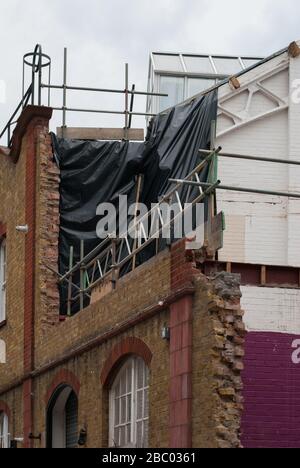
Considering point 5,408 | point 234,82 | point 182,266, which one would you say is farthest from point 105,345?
point 234,82

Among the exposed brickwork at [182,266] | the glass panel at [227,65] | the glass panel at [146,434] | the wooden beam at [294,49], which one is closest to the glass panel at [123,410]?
the glass panel at [146,434]

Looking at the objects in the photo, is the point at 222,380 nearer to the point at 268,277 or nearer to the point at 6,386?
the point at 268,277

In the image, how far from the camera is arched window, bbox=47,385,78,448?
20.5 metres

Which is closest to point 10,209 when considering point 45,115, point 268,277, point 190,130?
point 45,115

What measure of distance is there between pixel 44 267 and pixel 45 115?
3.23 meters

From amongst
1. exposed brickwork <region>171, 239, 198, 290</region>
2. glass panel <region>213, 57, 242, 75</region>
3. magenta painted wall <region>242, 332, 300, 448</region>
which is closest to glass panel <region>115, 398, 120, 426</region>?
magenta painted wall <region>242, 332, 300, 448</region>

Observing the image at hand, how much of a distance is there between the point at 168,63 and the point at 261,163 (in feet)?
23.9

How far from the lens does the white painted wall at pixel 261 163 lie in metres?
22.9

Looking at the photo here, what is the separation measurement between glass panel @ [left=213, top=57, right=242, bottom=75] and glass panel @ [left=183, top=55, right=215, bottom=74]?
25 centimetres

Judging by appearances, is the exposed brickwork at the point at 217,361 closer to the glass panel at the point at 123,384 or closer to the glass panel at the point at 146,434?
the glass panel at the point at 146,434

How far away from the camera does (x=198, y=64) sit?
30.1m

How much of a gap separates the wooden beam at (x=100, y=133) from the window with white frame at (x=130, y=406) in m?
8.66

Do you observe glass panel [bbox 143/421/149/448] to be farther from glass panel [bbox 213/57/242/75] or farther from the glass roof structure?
glass panel [bbox 213/57/242/75]

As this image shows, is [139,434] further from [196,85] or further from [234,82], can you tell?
[196,85]
